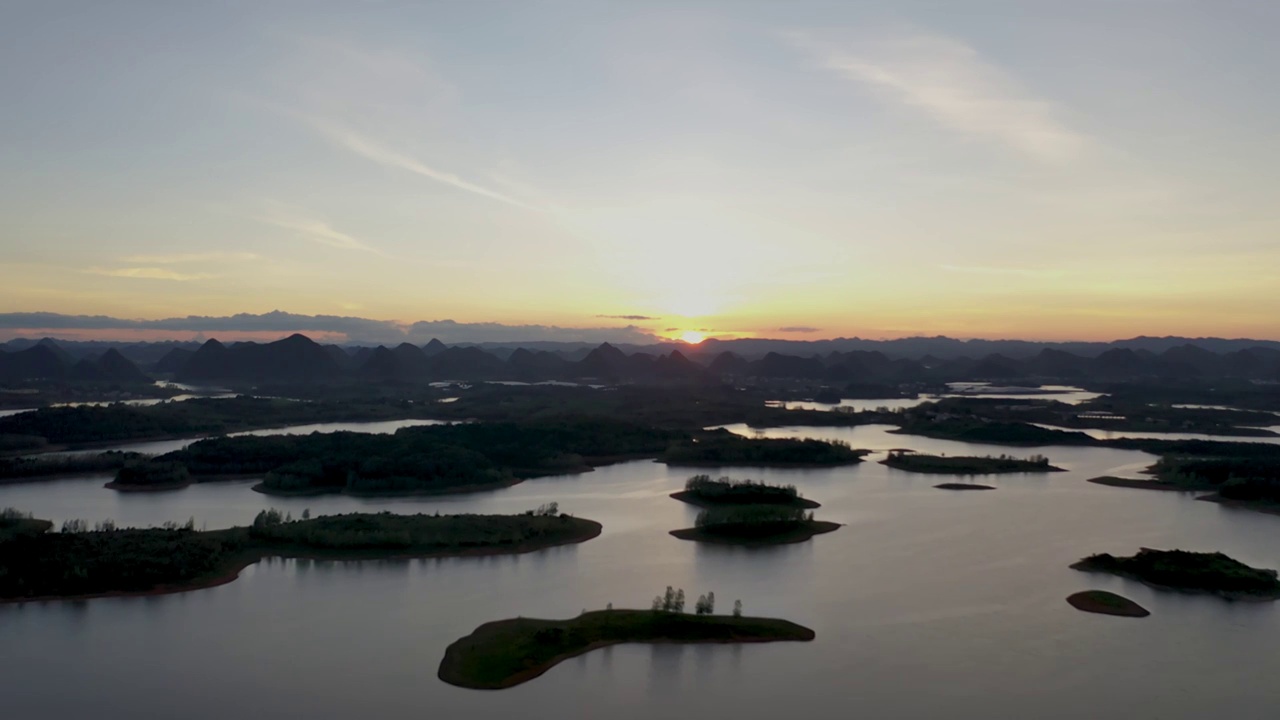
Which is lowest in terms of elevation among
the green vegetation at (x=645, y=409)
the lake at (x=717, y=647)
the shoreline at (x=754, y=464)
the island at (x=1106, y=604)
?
the lake at (x=717, y=647)

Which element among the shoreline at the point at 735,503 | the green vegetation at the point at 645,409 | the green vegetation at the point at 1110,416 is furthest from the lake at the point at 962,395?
the shoreline at the point at 735,503

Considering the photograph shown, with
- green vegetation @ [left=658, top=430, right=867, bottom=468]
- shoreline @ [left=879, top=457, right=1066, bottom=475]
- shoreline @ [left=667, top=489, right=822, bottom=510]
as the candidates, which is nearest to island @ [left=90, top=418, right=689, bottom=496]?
green vegetation @ [left=658, top=430, right=867, bottom=468]

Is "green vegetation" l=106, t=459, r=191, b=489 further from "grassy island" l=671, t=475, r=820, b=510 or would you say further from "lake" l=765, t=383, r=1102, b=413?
"lake" l=765, t=383, r=1102, b=413

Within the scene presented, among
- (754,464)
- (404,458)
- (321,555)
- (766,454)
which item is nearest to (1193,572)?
(321,555)

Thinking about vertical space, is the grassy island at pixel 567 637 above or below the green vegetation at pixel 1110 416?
below

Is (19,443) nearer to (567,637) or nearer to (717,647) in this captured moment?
(567,637)

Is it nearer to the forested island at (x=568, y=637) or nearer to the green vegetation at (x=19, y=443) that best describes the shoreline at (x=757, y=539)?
the forested island at (x=568, y=637)
